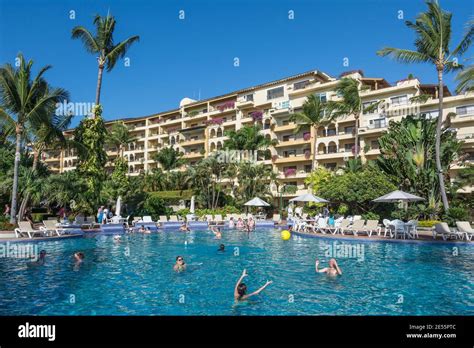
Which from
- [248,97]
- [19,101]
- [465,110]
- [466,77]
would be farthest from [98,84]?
[465,110]

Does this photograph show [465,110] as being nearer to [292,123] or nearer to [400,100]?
[400,100]

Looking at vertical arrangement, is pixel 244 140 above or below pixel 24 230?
above

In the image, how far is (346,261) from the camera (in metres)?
13.6

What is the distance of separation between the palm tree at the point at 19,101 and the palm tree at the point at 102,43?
7272 millimetres

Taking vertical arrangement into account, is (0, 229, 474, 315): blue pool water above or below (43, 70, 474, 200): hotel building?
below

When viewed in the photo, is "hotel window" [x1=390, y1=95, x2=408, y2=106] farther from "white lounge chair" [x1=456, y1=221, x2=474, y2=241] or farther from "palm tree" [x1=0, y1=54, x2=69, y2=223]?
"palm tree" [x1=0, y1=54, x2=69, y2=223]

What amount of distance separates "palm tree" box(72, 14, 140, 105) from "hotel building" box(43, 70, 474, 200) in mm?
8665

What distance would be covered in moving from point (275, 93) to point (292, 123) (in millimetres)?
6947

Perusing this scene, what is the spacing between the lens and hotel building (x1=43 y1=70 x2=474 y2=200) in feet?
135

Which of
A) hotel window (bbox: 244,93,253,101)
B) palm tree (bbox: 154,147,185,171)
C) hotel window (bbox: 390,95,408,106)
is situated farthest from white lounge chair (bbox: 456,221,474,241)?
palm tree (bbox: 154,147,185,171)

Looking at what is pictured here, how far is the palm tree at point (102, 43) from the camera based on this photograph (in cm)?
2875

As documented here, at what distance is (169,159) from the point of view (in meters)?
59.8
